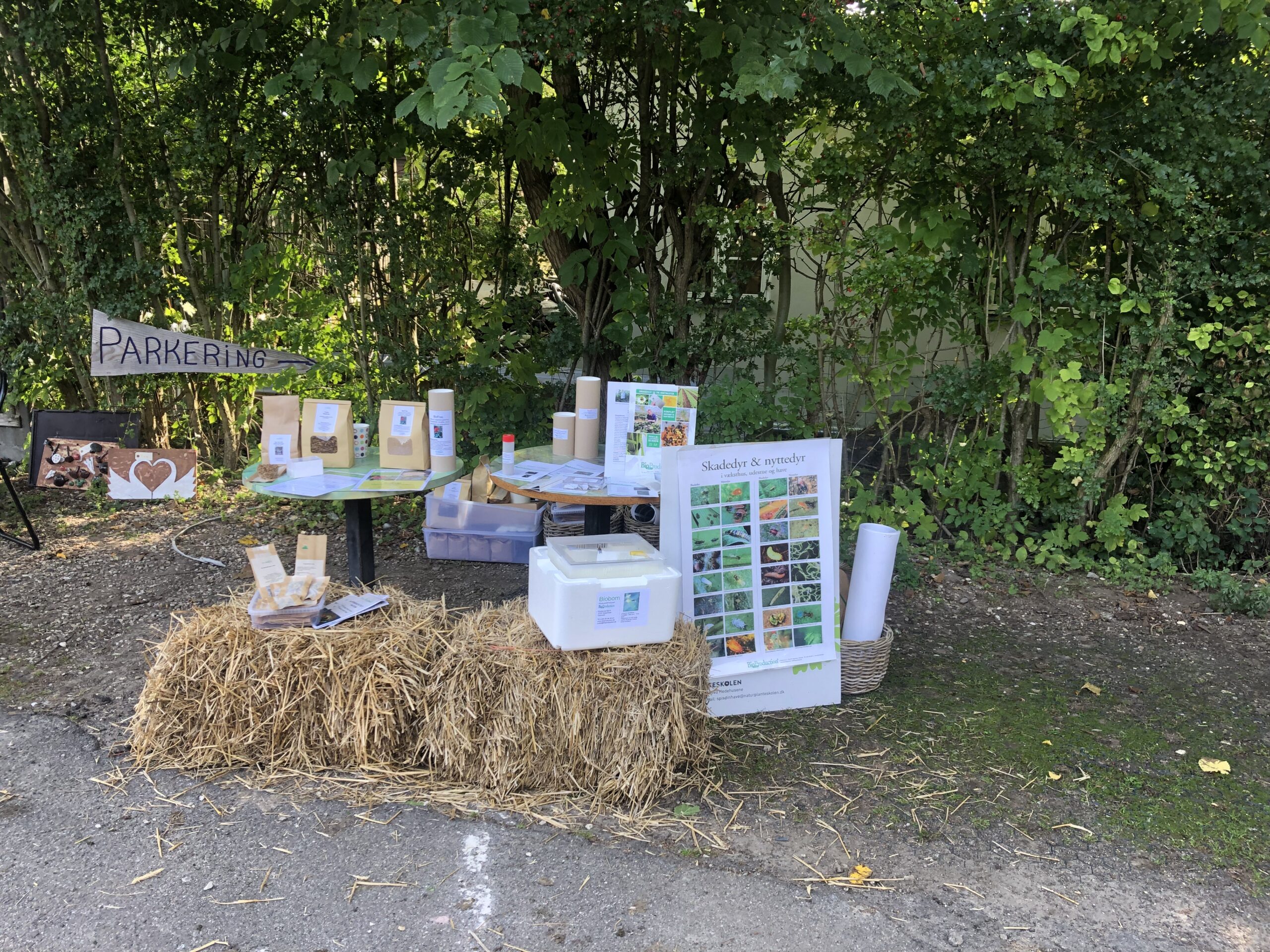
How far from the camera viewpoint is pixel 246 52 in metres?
5.05

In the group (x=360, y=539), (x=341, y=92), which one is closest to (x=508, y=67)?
(x=341, y=92)

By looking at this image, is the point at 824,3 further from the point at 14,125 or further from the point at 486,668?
the point at 14,125

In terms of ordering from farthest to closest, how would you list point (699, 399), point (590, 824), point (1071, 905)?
point (699, 399)
point (590, 824)
point (1071, 905)

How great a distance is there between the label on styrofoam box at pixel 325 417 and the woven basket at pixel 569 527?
3.86ft

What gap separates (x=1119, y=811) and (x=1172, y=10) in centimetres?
315

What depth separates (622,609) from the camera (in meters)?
2.68

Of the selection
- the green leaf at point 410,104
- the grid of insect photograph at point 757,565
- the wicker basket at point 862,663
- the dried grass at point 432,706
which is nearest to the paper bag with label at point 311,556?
the dried grass at point 432,706

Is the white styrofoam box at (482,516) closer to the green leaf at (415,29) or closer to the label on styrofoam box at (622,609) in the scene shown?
the label on styrofoam box at (622,609)

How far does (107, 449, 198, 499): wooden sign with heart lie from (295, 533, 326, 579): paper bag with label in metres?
1.97

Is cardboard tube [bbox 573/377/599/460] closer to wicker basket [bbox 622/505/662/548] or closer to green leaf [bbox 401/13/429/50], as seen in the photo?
wicker basket [bbox 622/505/662/548]

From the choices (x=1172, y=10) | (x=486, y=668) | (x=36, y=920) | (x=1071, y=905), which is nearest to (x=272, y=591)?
(x=486, y=668)

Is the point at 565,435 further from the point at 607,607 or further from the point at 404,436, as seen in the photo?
the point at 607,607

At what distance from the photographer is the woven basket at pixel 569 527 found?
438cm

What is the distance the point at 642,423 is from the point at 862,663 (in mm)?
1252
